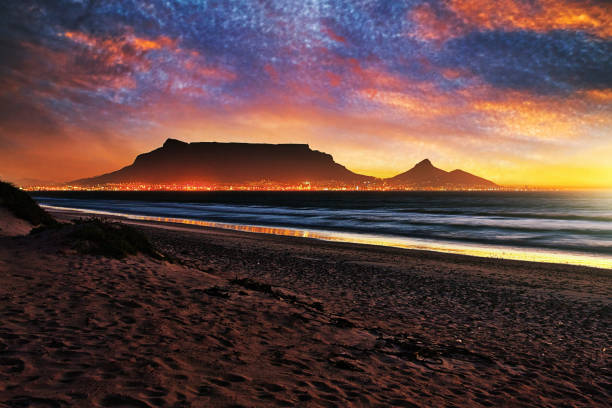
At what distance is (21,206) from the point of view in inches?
788

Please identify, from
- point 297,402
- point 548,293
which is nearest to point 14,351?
point 297,402

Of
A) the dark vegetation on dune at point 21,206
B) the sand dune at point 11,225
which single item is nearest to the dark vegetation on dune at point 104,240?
the sand dune at point 11,225

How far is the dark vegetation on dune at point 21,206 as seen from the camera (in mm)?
19450

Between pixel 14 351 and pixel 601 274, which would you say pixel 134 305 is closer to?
pixel 14 351

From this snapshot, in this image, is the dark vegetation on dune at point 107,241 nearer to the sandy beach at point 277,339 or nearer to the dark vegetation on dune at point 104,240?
the dark vegetation on dune at point 104,240

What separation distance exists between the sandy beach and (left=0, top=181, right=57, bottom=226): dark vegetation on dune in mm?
9969

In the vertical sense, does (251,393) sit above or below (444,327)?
above

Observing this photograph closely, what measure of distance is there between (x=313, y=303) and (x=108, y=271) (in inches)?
215

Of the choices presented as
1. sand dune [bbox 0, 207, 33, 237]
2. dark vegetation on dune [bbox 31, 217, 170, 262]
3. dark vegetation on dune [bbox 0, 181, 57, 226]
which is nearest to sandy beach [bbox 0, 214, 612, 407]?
dark vegetation on dune [bbox 31, 217, 170, 262]

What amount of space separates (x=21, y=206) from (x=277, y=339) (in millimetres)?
21468

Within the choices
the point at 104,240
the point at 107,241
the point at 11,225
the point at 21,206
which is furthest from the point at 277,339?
the point at 21,206

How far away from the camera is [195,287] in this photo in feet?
28.6

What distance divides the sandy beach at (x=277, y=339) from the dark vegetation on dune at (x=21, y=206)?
9.97 meters

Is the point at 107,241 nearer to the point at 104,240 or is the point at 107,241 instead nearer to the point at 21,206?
the point at 104,240
